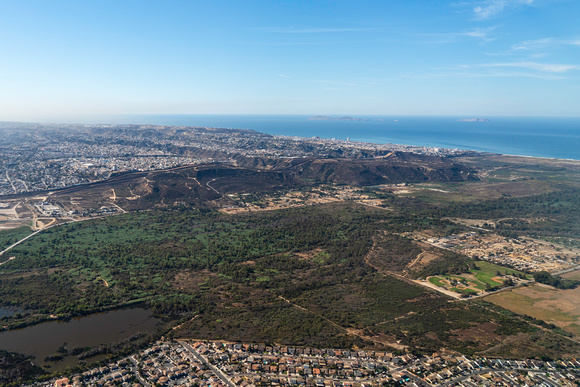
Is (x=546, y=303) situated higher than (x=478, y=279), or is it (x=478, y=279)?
(x=478, y=279)

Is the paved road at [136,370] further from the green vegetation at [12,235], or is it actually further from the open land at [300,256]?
the green vegetation at [12,235]

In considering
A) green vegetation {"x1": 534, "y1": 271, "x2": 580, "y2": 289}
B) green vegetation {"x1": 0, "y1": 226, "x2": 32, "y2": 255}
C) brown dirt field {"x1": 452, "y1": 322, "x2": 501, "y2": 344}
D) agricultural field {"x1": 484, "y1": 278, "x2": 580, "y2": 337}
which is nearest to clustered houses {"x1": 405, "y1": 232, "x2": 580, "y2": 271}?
green vegetation {"x1": 534, "y1": 271, "x2": 580, "y2": 289}

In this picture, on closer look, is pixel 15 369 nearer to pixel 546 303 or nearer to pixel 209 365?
pixel 209 365

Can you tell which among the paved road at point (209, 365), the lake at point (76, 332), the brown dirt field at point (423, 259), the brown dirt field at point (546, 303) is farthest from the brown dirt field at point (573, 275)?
the lake at point (76, 332)

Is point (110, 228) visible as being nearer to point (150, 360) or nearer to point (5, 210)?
point (5, 210)

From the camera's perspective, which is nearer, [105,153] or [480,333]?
[480,333]

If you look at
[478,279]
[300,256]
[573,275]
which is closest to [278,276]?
[300,256]
